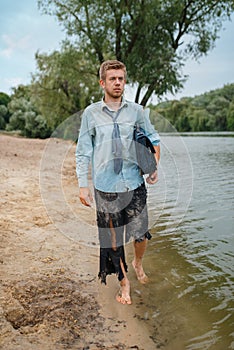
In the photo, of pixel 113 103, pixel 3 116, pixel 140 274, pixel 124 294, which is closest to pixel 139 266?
pixel 140 274

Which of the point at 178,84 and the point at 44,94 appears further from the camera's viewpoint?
the point at 44,94

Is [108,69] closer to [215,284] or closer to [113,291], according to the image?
[113,291]

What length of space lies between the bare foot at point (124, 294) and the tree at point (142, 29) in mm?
13838

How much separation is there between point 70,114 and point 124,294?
26908 millimetres

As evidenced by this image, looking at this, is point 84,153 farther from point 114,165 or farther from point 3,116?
point 3,116

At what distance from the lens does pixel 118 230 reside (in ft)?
11.7

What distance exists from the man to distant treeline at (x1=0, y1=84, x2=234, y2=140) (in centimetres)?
139

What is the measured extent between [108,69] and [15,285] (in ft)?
7.07

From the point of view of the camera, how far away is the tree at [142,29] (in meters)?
16.4

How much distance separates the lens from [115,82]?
3346 millimetres

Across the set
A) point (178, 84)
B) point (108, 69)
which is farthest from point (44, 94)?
point (108, 69)

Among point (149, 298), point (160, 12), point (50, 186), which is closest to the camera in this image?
point (149, 298)

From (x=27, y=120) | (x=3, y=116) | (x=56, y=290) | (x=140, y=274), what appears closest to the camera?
(x=56, y=290)

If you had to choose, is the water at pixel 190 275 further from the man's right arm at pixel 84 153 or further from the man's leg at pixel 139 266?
the man's right arm at pixel 84 153
